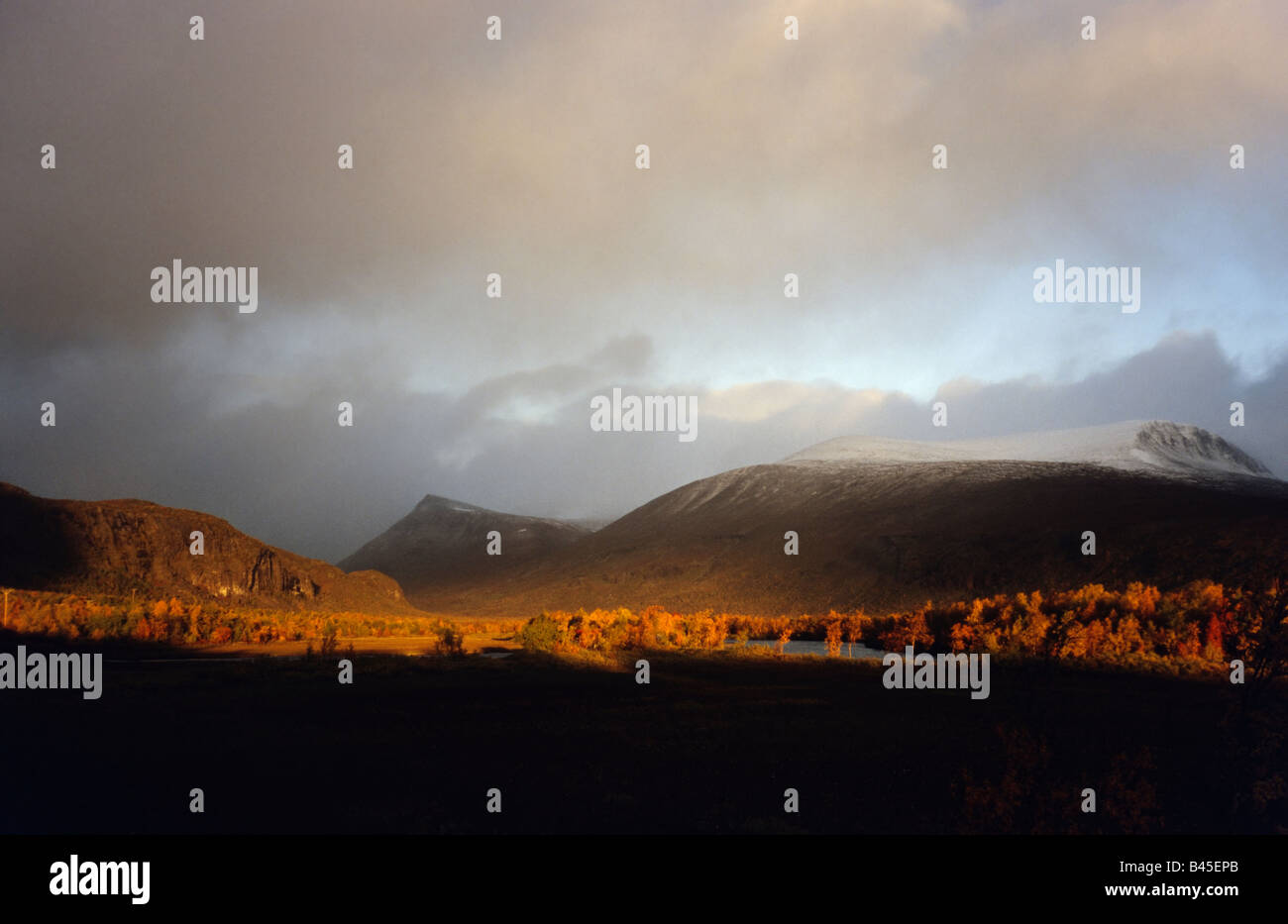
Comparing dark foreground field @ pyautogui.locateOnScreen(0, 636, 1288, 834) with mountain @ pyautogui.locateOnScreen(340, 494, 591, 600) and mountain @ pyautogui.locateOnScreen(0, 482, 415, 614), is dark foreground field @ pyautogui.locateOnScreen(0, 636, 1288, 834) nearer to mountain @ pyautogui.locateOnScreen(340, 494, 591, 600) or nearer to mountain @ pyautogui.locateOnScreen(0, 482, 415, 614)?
mountain @ pyautogui.locateOnScreen(0, 482, 415, 614)

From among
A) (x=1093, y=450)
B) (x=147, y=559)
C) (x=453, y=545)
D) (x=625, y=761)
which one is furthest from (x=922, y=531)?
(x=453, y=545)

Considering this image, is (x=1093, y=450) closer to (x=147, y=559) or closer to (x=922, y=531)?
(x=922, y=531)

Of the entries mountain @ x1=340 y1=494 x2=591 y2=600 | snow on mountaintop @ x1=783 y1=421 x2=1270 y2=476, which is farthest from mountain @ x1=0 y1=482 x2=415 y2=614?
snow on mountaintop @ x1=783 y1=421 x2=1270 y2=476

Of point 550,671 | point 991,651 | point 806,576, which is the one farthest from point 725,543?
point 550,671

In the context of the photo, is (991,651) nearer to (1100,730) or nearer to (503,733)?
(1100,730)

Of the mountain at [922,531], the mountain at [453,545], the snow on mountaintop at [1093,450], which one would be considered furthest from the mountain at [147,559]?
the snow on mountaintop at [1093,450]

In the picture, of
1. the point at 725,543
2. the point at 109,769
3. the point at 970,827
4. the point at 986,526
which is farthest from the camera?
the point at 725,543
